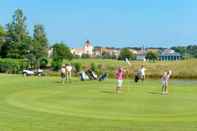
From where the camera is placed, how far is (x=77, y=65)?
85.9 meters

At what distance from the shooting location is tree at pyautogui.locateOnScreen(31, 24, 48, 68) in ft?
342

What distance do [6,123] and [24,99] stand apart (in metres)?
11.4

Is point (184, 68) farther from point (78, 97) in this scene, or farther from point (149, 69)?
point (78, 97)

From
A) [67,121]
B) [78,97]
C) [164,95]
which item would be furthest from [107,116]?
[164,95]

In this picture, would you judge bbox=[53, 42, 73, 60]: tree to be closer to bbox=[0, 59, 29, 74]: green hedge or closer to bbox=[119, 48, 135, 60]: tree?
bbox=[119, 48, 135, 60]: tree

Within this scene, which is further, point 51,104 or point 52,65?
point 52,65

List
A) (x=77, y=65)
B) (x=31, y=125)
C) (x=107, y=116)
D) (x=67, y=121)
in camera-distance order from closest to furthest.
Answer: (x=31, y=125) → (x=67, y=121) → (x=107, y=116) → (x=77, y=65)

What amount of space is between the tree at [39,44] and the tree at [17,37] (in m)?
2.42

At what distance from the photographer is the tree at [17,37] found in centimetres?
10306

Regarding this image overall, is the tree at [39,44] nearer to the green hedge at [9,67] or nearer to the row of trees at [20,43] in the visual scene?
the row of trees at [20,43]

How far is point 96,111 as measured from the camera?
27.9 metres

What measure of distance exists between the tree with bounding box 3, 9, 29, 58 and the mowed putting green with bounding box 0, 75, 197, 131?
6472 centimetres

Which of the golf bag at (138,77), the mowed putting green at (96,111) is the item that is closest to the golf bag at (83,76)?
the golf bag at (138,77)

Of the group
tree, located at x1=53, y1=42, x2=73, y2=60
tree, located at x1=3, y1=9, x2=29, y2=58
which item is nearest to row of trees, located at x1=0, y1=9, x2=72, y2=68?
tree, located at x1=3, y1=9, x2=29, y2=58
